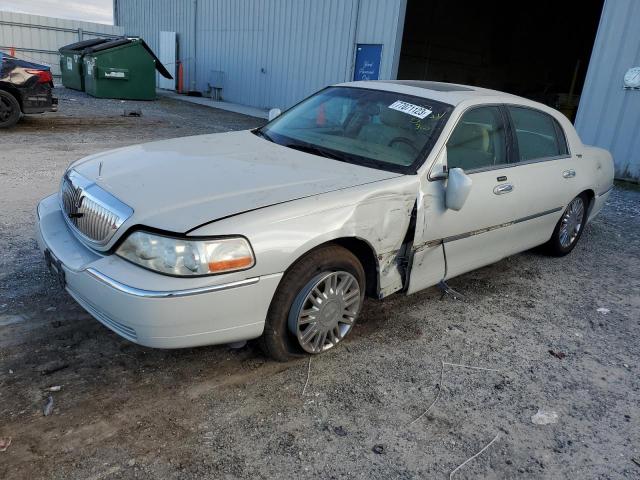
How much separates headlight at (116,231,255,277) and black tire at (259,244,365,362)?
0.32m

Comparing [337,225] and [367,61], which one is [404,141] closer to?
[337,225]

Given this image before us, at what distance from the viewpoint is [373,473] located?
226 cm

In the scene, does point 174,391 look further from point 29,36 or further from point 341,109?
point 29,36

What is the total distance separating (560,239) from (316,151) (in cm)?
277

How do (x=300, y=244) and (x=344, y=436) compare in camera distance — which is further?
(x=300, y=244)

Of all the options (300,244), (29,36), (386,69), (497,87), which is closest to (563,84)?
(497,87)

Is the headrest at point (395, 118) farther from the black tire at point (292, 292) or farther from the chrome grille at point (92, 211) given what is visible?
the chrome grille at point (92, 211)

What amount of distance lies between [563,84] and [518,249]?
76.0 feet

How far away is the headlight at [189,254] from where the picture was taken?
2396mm

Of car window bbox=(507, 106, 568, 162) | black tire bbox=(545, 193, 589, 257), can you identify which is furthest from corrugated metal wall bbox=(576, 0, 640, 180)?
car window bbox=(507, 106, 568, 162)

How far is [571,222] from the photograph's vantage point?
16.4 feet

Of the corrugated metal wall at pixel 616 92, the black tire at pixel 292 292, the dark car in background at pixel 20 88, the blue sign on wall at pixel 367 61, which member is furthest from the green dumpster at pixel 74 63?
the black tire at pixel 292 292

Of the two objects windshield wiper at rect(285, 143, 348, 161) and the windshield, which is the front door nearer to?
the windshield

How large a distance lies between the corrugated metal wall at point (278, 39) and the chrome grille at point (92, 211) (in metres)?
10.4
